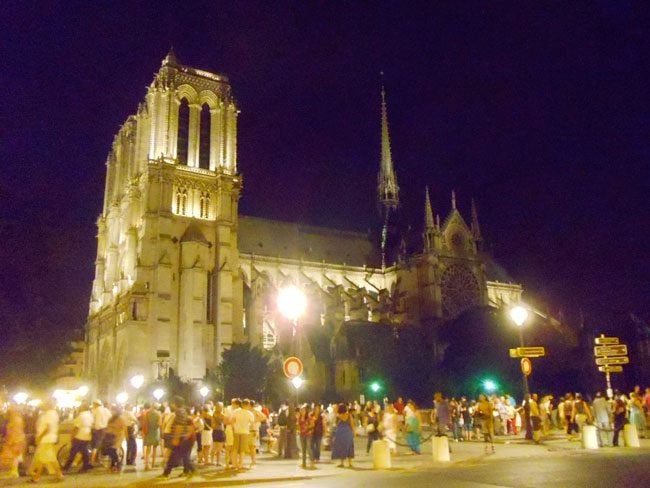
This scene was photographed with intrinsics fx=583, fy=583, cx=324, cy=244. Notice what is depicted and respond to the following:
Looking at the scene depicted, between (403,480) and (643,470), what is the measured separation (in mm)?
4878

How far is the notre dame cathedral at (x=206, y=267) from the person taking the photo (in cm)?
5062

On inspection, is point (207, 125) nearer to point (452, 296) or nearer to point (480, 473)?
point (452, 296)

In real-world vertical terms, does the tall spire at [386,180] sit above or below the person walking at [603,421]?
above

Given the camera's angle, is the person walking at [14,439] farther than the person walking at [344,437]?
No

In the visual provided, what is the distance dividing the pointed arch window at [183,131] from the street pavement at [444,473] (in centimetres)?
4432

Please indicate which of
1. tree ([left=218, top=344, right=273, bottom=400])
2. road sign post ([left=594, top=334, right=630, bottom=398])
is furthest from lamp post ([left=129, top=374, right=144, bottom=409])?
road sign post ([left=594, top=334, right=630, bottom=398])

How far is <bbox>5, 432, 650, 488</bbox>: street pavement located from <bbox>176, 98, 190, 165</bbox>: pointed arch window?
1745 inches

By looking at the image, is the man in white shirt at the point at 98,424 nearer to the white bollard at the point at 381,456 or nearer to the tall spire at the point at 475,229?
the white bollard at the point at 381,456

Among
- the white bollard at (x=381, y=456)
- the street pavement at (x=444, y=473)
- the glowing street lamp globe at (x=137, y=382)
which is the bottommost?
the street pavement at (x=444, y=473)

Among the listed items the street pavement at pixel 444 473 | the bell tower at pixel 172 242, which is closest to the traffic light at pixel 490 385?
the bell tower at pixel 172 242

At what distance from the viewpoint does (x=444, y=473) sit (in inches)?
508

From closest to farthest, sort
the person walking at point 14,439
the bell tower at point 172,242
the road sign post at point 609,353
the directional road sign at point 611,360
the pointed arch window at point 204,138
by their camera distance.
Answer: the person walking at point 14,439, the directional road sign at point 611,360, the road sign post at point 609,353, the bell tower at point 172,242, the pointed arch window at point 204,138

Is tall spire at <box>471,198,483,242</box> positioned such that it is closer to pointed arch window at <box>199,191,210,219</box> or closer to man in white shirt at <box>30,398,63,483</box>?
pointed arch window at <box>199,191,210,219</box>

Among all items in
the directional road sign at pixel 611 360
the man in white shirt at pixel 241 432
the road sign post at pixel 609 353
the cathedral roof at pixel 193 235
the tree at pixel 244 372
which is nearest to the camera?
the man in white shirt at pixel 241 432
